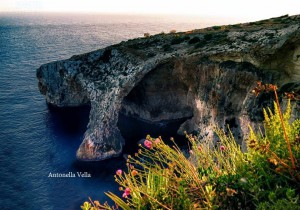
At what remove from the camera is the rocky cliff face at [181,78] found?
43.6 metres

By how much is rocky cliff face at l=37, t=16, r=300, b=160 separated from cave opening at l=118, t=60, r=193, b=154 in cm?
24

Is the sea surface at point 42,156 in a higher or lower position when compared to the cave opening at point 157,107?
lower

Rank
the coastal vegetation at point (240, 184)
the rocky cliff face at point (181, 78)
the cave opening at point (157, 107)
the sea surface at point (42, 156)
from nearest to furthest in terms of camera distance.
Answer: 1. the coastal vegetation at point (240, 184)
2. the rocky cliff face at point (181, 78)
3. the sea surface at point (42, 156)
4. the cave opening at point (157, 107)

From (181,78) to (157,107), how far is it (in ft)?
42.7

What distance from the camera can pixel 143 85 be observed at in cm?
7050

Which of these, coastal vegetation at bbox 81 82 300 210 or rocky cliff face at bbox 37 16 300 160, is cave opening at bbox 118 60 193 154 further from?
coastal vegetation at bbox 81 82 300 210

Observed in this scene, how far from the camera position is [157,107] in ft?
238

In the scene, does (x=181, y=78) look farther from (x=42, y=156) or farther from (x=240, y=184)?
(x=240, y=184)

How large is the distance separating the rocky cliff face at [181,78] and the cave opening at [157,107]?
0.79ft

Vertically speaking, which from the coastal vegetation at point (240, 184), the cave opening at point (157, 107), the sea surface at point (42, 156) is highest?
the coastal vegetation at point (240, 184)

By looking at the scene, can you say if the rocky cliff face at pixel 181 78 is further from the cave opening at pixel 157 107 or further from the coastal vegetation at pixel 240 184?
the coastal vegetation at pixel 240 184

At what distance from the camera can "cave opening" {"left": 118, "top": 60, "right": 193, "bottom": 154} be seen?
66.4 metres

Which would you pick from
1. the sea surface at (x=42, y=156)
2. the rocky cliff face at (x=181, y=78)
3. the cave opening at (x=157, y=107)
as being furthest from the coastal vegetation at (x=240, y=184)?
the cave opening at (x=157, y=107)

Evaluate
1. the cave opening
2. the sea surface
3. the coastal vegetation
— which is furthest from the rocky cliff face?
the coastal vegetation
